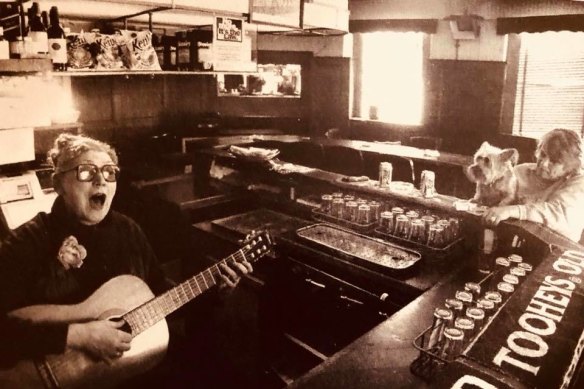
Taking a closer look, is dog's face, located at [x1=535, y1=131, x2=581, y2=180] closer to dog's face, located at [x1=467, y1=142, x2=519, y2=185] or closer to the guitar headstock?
dog's face, located at [x1=467, y1=142, x2=519, y2=185]

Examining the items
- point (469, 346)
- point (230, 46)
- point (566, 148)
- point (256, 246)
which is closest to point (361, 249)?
point (256, 246)

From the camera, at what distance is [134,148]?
823 centimetres

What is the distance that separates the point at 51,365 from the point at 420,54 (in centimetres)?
791

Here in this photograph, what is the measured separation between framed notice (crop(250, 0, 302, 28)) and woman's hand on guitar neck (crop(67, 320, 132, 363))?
2375mm

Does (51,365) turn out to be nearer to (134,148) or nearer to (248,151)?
(248,151)

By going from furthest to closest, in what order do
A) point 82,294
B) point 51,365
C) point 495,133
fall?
point 495,133, point 82,294, point 51,365

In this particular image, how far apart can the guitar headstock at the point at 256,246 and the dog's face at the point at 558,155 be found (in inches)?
75.8

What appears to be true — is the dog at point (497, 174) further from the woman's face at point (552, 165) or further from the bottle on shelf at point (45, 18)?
the bottle on shelf at point (45, 18)

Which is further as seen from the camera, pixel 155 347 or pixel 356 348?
pixel 155 347

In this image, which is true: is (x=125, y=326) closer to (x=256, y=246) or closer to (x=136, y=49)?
(x=256, y=246)

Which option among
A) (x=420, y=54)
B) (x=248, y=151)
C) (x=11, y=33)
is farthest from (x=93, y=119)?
(x=420, y=54)

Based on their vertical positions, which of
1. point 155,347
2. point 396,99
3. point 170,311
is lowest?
point 155,347

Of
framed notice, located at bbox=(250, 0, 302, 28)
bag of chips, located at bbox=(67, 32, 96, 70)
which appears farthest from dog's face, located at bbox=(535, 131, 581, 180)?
bag of chips, located at bbox=(67, 32, 96, 70)

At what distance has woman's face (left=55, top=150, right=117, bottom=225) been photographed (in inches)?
118
